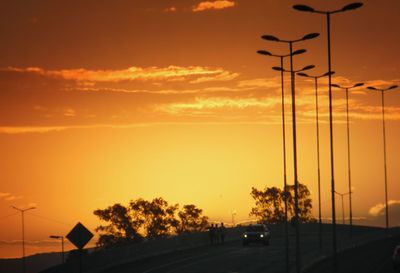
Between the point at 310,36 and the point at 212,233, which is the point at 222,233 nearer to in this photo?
the point at 212,233

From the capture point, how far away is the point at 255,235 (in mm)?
88562

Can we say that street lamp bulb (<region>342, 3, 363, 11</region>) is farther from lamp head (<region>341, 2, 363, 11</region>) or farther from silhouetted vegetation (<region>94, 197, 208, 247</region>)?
silhouetted vegetation (<region>94, 197, 208, 247</region>)

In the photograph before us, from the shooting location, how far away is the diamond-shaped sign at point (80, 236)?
3753 cm

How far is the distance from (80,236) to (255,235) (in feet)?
171

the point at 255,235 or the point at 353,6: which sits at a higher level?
the point at 353,6

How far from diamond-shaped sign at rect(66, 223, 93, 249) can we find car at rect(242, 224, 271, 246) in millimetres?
51528

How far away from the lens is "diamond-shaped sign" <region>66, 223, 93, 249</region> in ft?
123

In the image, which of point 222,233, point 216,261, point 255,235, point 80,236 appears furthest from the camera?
point 222,233

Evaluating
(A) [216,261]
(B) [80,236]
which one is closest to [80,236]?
(B) [80,236]

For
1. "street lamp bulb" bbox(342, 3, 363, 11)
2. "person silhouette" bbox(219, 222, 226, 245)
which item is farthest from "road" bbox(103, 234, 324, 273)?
"street lamp bulb" bbox(342, 3, 363, 11)

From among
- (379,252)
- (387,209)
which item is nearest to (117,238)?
(387,209)

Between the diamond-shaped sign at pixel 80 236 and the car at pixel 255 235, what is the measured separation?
51.5 meters

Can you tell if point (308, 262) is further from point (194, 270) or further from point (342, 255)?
point (342, 255)

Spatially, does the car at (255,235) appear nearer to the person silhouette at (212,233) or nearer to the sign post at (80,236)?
the person silhouette at (212,233)
